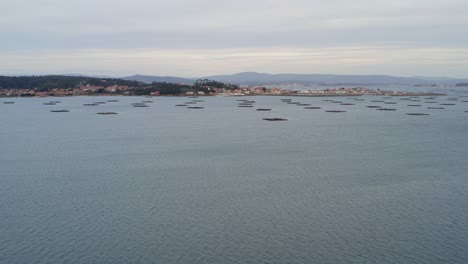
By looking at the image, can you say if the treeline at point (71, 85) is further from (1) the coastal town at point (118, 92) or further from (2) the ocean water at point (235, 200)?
(2) the ocean water at point (235, 200)

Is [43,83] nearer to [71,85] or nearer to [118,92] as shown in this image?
[71,85]

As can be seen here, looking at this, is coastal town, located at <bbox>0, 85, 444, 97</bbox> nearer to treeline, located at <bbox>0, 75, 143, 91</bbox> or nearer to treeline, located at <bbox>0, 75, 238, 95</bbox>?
treeline, located at <bbox>0, 75, 238, 95</bbox>

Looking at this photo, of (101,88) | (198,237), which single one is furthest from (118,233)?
(101,88)

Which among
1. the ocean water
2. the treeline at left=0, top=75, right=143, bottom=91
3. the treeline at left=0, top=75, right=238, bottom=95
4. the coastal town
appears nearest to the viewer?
the ocean water

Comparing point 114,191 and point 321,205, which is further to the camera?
point 114,191

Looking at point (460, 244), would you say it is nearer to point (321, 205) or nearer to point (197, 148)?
point (321, 205)

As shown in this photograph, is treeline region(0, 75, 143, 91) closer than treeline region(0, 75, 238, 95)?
No

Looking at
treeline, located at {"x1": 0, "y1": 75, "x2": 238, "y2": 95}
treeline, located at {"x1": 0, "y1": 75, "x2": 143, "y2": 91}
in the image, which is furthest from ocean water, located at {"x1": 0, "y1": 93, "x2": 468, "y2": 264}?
treeline, located at {"x1": 0, "y1": 75, "x2": 143, "y2": 91}

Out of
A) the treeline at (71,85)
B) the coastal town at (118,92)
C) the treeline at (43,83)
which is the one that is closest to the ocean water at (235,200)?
the treeline at (71,85)
